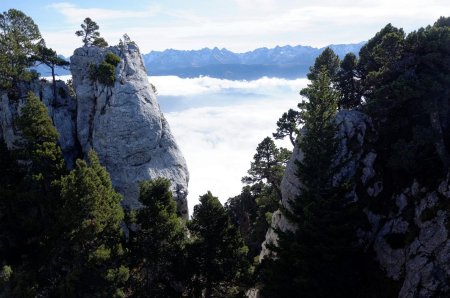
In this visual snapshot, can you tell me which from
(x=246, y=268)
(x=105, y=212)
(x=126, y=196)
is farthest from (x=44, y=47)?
(x=246, y=268)

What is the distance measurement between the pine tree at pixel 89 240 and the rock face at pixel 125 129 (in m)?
13.9

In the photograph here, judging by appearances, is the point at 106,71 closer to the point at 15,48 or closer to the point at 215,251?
the point at 15,48

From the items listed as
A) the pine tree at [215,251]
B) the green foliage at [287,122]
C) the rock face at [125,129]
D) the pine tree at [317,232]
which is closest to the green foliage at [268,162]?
the green foliage at [287,122]

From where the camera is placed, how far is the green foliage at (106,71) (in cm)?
5128

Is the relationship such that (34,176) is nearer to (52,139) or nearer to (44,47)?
(52,139)

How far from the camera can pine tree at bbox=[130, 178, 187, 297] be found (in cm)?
3253

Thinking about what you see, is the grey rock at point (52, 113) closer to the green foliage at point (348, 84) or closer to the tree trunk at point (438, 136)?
the green foliage at point (348, 84)

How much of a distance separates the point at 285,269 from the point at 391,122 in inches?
657

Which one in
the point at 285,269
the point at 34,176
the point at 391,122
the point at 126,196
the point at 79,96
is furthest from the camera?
the point at 79,96

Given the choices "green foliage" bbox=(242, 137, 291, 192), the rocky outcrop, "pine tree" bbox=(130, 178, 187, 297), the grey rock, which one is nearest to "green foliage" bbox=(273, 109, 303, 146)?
"green foliage" bbox=(242, 137, 291, 192)

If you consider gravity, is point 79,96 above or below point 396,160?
above

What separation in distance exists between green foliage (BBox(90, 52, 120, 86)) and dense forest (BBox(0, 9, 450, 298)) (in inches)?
602

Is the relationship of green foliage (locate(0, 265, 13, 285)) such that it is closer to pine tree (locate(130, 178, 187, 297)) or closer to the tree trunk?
pine tree (locate(130, 178, 187, 297))

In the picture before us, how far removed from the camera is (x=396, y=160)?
2955 cm
